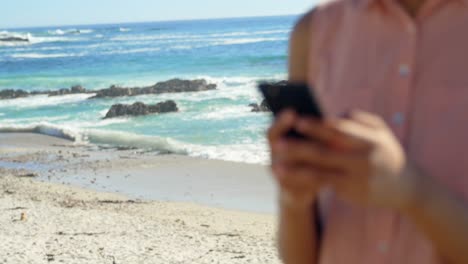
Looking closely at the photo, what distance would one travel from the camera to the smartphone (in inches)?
37.0


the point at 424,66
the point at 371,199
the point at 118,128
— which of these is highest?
the point at 424,66

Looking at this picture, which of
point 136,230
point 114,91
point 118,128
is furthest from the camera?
point 114,91

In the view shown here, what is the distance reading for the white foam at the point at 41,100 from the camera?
28.5 m

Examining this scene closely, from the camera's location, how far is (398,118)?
106 cm

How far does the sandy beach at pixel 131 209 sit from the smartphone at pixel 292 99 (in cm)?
733

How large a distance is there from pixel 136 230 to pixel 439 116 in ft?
29.1

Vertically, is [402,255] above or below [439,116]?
below

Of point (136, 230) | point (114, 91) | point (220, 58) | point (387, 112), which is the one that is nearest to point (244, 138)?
point (136, 230)

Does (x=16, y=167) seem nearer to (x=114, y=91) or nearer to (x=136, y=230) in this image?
(x=136, y=230)

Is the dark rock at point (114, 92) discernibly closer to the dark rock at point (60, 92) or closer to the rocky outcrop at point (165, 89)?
the rocky outcrop at point (165, 89)

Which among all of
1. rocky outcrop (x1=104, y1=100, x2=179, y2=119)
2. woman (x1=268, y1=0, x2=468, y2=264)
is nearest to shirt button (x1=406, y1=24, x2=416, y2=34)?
woman (x1=268, y1=0, x2=468, y2=264)

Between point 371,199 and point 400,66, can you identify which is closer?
point 371,199

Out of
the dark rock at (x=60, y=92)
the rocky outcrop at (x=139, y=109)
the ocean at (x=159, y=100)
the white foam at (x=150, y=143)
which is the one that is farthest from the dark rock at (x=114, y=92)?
the white foam at (x=150, y=143)

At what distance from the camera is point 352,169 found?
886mm
